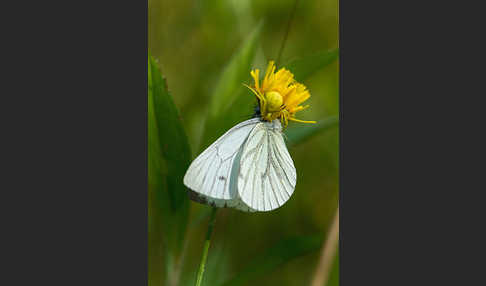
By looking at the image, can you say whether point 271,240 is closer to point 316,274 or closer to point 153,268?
point 316,274

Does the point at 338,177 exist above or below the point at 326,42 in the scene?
below

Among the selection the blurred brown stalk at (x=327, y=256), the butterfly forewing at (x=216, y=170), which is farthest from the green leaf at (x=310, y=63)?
the blurred brown stalk at (x=327, y=256)

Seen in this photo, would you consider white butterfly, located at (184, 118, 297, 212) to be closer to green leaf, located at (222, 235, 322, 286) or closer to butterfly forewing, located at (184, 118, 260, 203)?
butterfly forewing, located at (184, 118, 260, 203)

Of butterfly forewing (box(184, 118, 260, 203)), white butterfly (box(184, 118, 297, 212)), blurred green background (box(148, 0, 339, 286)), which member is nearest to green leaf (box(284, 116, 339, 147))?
blurred green background (box(148, 0, 339, 286))

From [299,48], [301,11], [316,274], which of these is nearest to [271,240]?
[316,274]

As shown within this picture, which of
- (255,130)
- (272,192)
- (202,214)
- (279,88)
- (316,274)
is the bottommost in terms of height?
(316,274)
